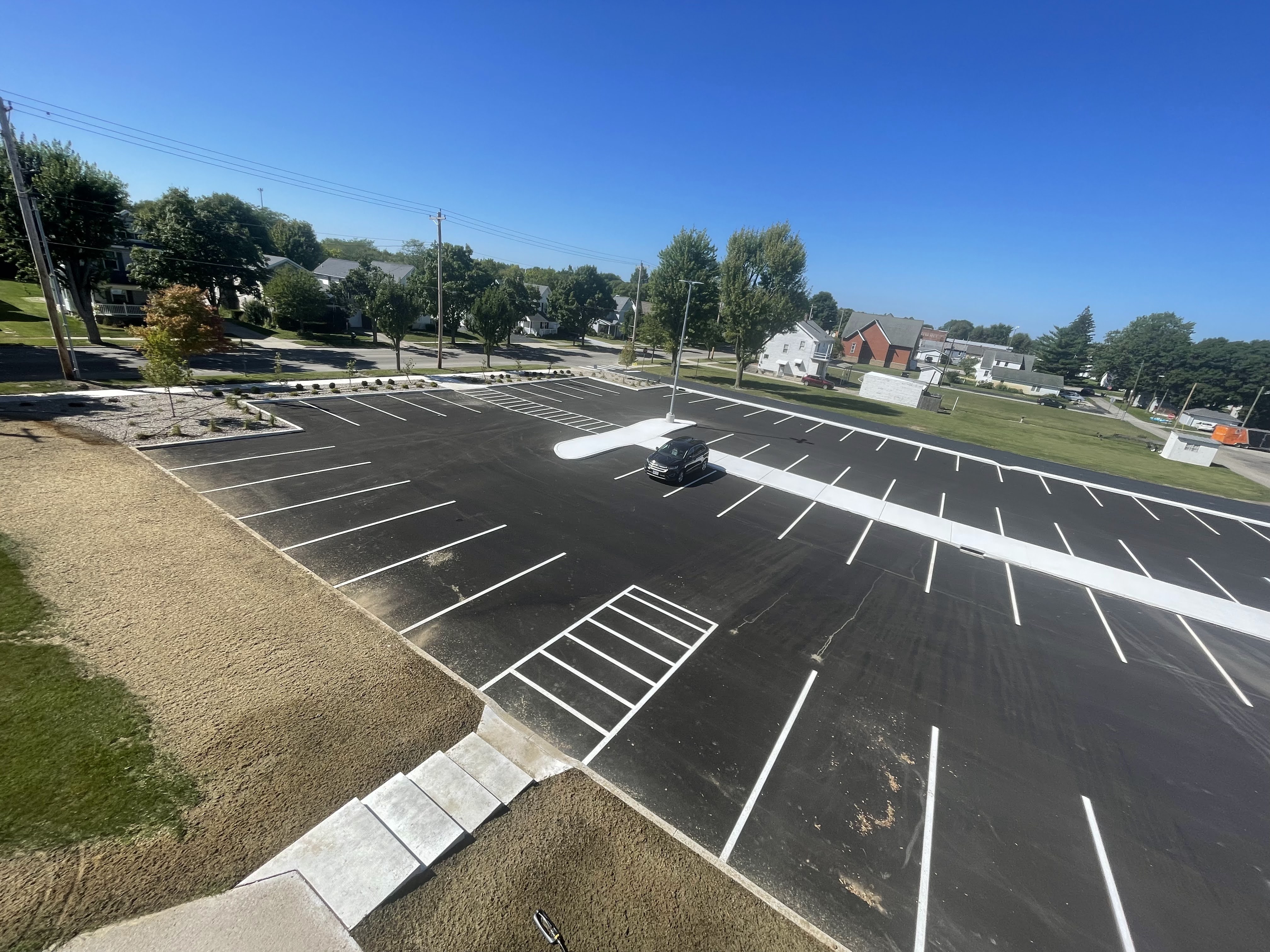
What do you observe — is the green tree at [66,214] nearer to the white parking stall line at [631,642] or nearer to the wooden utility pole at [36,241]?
the wooden utility pole at [36,241]

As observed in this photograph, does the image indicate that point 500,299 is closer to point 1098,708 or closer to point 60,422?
point 60,422

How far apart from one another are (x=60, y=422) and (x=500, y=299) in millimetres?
27922

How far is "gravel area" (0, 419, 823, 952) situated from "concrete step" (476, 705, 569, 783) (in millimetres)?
260

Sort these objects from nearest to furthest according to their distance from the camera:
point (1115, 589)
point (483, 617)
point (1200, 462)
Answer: point (483, 617), point (1115, 589), point (1200, 462)

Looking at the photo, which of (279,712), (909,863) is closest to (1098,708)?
(909,863)

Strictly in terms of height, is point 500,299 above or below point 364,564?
above

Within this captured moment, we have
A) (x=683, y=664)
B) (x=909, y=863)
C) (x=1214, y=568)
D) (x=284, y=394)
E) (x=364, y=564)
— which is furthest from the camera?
(x=284, y=394)

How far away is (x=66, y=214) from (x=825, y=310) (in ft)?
510

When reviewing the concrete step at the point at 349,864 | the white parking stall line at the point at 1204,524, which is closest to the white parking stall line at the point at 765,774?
the concrete step at the point at 349,864

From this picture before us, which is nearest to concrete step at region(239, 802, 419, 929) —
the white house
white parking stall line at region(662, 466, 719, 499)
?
white parking stall line at region(662, 466, 719, 499)

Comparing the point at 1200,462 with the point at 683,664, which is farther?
the point at 1200,462

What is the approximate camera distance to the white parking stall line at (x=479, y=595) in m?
10.9

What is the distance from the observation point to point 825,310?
5832 inches

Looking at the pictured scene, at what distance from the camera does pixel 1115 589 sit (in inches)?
637
